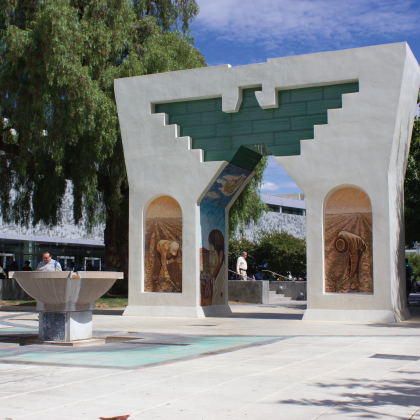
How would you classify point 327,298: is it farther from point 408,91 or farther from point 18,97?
point 18,97

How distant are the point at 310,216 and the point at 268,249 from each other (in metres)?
20.7

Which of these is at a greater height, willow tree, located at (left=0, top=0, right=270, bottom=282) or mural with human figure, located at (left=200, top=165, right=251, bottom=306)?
willow tree, located at (left=0, top=0, right=270, bottom=282)

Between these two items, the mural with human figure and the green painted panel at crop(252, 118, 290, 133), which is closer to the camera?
the green painted panel at crop(252, 118, 290, 133)

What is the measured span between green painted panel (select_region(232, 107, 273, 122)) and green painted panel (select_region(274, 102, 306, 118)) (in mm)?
235

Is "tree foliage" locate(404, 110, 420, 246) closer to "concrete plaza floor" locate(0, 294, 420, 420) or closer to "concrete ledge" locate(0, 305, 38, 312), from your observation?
"concrete plaza floor" locate(0, 294, 420, 420)

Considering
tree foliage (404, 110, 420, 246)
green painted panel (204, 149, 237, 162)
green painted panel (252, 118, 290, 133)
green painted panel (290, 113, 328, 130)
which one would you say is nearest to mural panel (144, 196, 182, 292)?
green painted panel (204, 149, 237, 162)

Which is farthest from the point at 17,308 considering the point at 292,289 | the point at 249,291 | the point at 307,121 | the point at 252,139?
the point at 292,289

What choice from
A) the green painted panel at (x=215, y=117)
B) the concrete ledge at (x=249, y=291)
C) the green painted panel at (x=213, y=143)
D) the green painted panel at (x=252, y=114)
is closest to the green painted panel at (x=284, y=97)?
the green painted panel at (x=252, y=114)

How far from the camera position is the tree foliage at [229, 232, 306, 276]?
36219 mm

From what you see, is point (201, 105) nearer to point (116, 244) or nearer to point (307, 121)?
point (307, 121)

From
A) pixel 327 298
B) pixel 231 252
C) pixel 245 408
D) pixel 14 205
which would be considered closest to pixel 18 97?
pixel 14 205

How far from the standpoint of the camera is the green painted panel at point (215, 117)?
17688mm

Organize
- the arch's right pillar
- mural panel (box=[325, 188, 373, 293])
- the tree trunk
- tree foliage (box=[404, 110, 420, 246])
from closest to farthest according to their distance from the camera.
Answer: the arch's right pillar, mural panel (box=[325, 188, 373, 293]), tree foliage (box=[404, 110, 420, 246]), the tree trunk

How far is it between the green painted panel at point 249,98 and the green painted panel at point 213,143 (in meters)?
1.10
